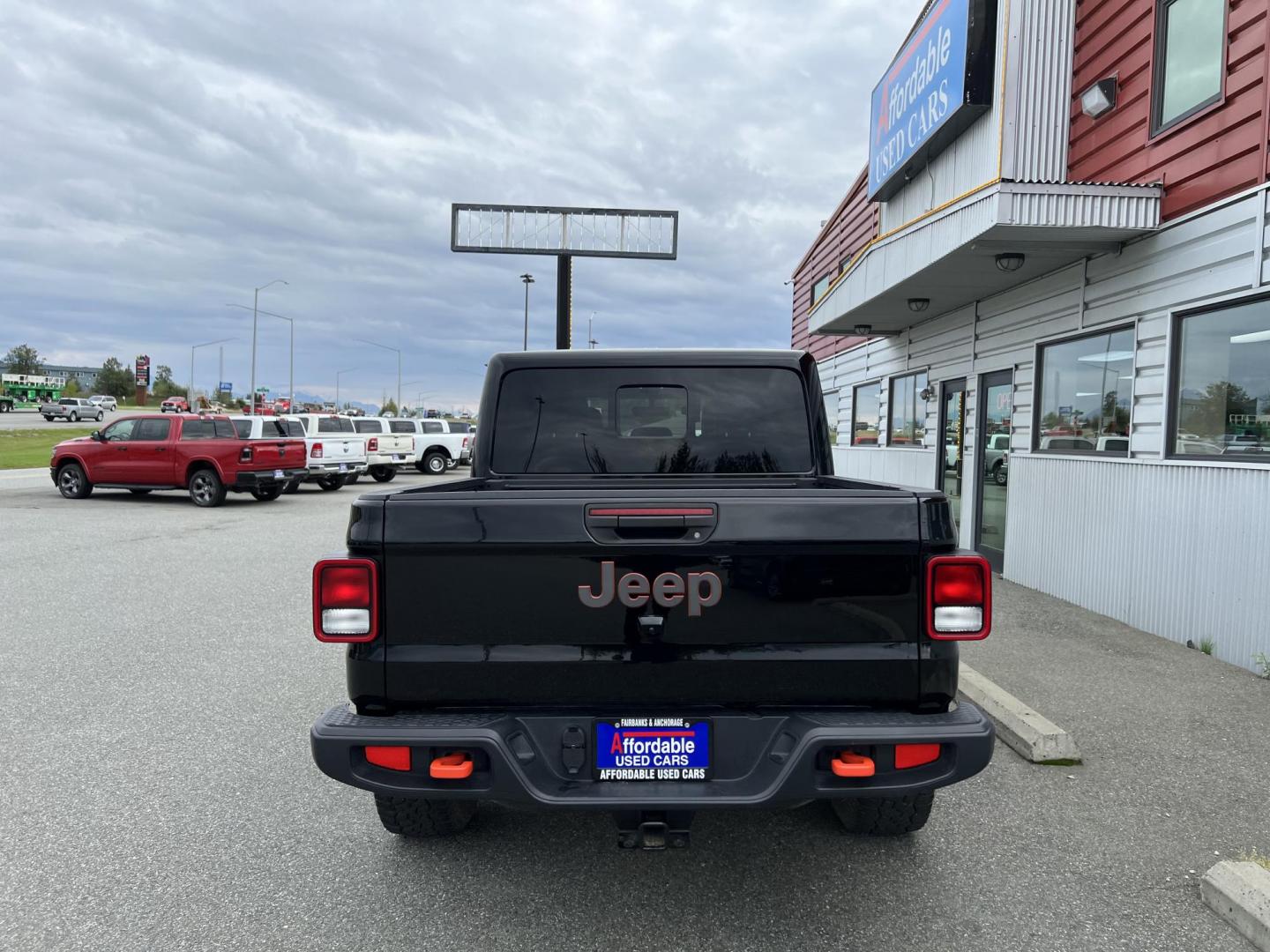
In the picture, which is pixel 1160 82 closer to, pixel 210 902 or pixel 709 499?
pixel 709 499

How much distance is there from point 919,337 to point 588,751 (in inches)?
445

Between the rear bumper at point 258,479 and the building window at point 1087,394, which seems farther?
the rear bumper at point 258,479

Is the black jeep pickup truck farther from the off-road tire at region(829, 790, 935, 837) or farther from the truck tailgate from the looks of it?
the off-road tire at region(829, 790, 935, 837)

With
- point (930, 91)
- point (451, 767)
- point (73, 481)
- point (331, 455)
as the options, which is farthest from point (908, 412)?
point (73, 481)

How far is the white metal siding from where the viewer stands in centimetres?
586

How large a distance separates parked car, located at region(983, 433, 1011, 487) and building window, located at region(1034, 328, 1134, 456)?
0.71m

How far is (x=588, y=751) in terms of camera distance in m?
2.52

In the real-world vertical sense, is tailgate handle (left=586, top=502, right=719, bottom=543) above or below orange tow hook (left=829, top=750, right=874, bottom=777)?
above

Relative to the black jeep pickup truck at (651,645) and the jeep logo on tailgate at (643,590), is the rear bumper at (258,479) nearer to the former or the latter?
the black jeep pickup truck at (651,645)

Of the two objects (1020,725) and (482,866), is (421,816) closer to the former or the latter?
(482,866)

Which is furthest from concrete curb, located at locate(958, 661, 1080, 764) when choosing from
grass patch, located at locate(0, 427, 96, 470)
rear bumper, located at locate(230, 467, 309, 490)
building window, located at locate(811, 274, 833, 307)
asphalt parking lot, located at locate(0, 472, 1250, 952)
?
grass patch, located at locate(0, 427, 96, 470)

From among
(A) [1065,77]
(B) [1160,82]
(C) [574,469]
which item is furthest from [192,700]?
(A) [1065,77]

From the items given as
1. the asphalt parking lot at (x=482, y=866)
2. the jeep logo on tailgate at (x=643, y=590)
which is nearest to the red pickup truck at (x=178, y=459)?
the asphalt parking lot at (x=482, y=866)

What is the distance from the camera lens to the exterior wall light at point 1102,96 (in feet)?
24.8
